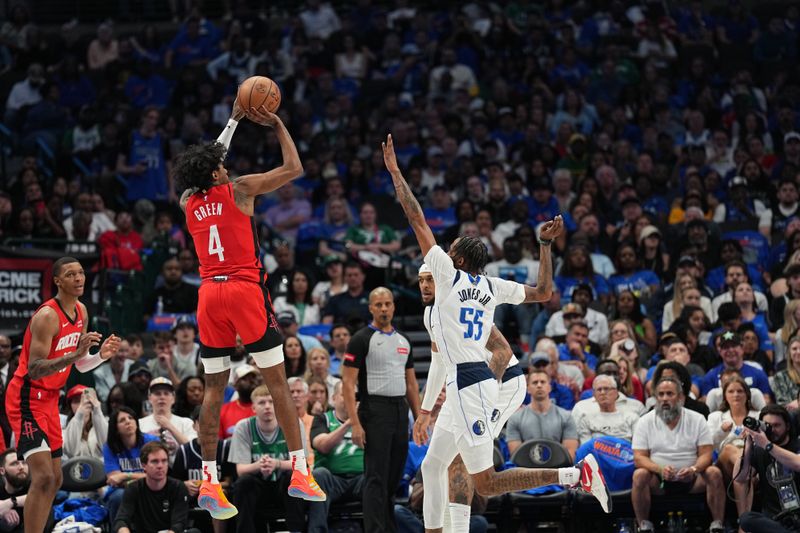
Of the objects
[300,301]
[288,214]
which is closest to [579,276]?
[300,301]

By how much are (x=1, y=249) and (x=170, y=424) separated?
13.9 feet

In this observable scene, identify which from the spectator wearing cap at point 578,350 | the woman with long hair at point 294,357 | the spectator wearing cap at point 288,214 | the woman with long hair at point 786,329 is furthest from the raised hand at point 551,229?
the spectator wearing cap at point 288,214

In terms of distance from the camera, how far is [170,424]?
43.2 feet

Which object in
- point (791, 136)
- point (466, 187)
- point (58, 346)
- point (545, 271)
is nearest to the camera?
point (545, 271)

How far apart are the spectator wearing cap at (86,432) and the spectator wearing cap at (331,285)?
4.09m

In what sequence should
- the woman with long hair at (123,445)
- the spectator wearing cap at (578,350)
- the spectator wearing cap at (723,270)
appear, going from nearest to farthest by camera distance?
the woman with long hair at (123,445)
the spectator wearing cap at (578,350)
the spectator wearing cap at (723,270)

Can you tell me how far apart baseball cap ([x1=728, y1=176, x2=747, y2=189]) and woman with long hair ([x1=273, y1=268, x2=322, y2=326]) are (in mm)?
6307

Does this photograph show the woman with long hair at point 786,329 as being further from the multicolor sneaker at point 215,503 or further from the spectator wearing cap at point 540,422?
the multicolor sneaker at point 215,503

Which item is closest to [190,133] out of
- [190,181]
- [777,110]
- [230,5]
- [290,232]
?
[290,232]

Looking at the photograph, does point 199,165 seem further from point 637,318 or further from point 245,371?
point 637,318

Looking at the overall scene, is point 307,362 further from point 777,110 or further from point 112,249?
point 777,110

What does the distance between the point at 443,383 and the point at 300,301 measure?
6166mm

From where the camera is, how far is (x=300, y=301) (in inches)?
651

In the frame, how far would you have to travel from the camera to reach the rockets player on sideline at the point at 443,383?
33.0 ft
